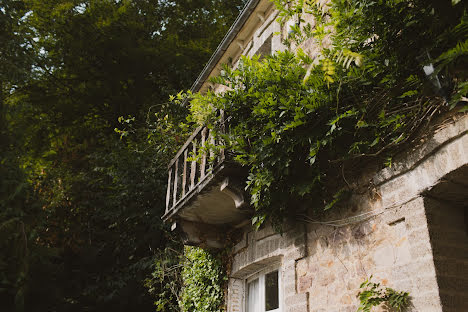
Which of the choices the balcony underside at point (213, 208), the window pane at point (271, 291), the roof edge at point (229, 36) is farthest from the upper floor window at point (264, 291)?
the roof edge at point (229, 36)

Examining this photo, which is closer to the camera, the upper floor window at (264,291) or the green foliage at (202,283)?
the upper floor window at (264,291)

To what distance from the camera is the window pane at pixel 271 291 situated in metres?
4.70

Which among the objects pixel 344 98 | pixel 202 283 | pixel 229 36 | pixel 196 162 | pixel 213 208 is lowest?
pixel 202 283

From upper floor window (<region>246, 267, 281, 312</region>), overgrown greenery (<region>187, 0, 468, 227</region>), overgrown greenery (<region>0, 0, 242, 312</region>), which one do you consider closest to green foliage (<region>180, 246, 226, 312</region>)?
upper floor window (<region>246, 267, 281, 312</region>)

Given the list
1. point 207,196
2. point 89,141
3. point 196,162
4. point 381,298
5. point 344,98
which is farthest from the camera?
point 89,141

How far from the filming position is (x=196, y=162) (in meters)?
5.31

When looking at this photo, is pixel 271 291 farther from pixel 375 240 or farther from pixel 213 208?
pixel 375 240

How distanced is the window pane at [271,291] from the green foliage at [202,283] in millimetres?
746

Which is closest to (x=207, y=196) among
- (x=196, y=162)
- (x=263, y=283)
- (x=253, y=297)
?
(x=196, y=162)

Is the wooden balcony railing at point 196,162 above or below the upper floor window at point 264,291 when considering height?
above

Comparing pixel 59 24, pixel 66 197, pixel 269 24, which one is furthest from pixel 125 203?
pixel 59 24

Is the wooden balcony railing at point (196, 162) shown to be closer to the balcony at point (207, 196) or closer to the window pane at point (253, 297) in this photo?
the balcony at point (207, 196)

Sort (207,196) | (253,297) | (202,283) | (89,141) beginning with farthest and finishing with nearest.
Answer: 1. (89,141)
2. (202,283)
3. (253,297)
4. (207,196)

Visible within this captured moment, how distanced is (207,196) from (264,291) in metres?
1.36
